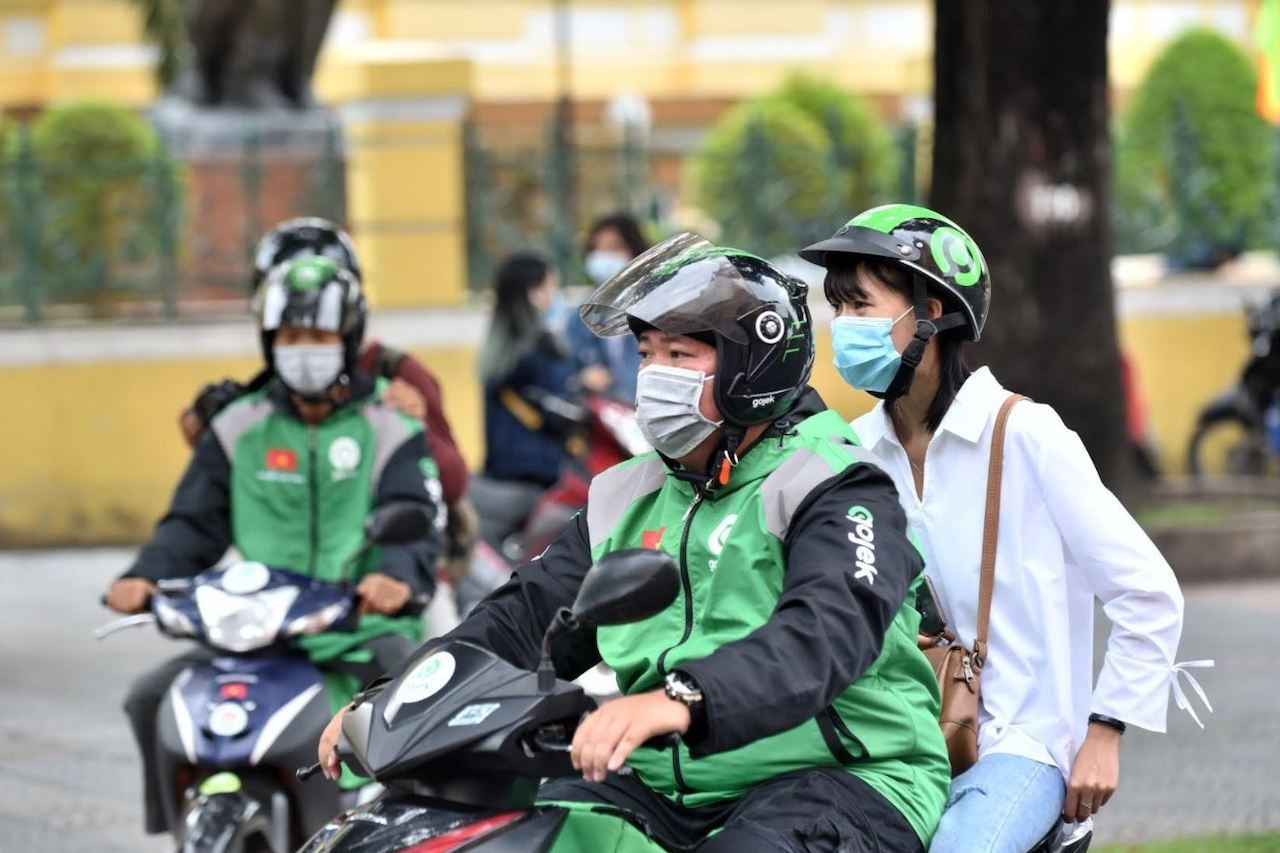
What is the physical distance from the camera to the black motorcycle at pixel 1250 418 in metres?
13.9

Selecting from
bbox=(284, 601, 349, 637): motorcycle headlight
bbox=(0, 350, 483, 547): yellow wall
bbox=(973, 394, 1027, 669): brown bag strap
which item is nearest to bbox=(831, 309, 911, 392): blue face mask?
bbox=(973, 394, 1027, 669): brown bag strap

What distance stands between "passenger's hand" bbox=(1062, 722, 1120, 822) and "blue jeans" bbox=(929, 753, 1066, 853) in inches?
1.3

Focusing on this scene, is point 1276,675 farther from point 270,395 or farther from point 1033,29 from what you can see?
point 270,395

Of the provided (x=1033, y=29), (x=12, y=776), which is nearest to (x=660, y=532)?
(x=12, y=776)

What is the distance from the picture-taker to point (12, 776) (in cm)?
798

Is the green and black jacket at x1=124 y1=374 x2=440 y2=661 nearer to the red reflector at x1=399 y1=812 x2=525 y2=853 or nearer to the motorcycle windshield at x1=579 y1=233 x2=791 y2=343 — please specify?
the motorcycle windshield at x1=579 y1=233 x2=791 y2=343

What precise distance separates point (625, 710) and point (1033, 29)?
8.86m

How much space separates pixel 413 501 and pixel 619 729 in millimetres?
2910

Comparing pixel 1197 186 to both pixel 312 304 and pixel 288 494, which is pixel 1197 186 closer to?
pixel 312 304

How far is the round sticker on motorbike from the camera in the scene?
129 inches

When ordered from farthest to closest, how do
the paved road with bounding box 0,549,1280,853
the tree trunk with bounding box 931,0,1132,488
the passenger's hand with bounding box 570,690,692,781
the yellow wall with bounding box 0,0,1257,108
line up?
the yellow wall with bounding box 0,0,1257,108
the tree trunk with bounding box 931,0,1132,488
the paved road with bounding box 0,549,1280,853
the passenger's hand with bounding box 570,690,692,781

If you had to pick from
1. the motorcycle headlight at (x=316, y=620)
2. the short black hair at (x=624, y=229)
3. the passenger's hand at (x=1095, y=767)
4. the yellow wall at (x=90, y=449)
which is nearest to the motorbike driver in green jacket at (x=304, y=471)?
the motorcycle headlight at (x=316, y=620)

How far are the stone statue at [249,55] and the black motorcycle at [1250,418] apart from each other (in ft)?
29.5

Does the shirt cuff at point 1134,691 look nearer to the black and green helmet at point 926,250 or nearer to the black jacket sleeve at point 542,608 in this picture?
the black and green helmet at point 926,250
